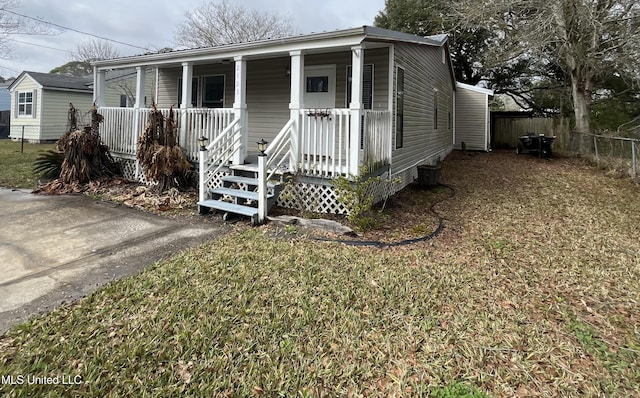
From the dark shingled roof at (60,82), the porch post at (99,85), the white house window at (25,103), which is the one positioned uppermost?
the porch post at (99,85)

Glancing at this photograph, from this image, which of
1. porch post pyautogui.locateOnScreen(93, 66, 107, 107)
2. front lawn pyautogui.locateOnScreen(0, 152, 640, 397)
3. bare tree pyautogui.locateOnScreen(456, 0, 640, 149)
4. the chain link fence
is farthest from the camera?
bare tree pyautogui.locateOnScreen(456, 0, 640, 149)

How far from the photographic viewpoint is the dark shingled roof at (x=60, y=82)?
60.7ft

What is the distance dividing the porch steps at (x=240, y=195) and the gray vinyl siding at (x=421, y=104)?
2786 millimetres

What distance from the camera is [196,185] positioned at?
764cm

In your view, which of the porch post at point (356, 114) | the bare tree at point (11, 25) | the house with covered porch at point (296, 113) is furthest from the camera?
the bare tree at point (11, 25)

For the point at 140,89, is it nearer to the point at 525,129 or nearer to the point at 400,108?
the point at 400,108

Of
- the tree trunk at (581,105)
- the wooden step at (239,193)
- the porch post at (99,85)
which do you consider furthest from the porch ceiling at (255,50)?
the tree trunk at (581,105)

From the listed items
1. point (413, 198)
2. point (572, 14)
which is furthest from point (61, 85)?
point (572, 14)

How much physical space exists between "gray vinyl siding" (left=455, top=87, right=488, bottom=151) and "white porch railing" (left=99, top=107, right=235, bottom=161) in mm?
13793

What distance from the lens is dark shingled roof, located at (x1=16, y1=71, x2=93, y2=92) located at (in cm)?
1852

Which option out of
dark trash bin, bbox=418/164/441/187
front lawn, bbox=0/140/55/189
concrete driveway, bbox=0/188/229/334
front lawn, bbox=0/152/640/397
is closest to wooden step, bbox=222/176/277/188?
concrete driveway, bbox=0/188/229/334

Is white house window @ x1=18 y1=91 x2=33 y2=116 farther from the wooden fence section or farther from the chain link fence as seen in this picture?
the chain link fence

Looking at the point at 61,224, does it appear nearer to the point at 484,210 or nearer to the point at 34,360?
the point at 34,360

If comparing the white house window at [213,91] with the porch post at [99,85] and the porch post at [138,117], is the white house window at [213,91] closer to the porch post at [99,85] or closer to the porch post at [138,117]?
the porch post at [138,117]
